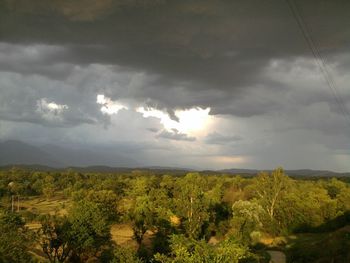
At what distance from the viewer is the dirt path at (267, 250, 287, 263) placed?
55.5m

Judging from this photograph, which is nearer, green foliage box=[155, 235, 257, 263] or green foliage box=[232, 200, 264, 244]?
green foliage box=[155, 235, 257, 263]

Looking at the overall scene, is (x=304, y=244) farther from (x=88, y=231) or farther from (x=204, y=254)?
(x=204, y=254)

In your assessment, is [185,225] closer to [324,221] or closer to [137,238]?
[137,238]

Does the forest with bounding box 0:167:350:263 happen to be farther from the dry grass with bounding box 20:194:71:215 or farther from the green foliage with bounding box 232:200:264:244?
the dry grass with bounding box 20:194:71:215

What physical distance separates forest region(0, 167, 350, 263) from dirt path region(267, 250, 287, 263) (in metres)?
0.83

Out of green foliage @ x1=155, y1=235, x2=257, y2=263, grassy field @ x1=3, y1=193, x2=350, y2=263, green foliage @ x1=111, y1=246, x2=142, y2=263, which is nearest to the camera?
green foliage @ x1=155, y1=235, x2=257, y2=263

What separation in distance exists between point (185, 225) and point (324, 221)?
33.5m

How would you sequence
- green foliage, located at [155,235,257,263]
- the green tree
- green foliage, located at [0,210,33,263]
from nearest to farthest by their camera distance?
green foliage, located at [155,235,257,263]
green foliage, located at [0,210,33,263]
the green tree

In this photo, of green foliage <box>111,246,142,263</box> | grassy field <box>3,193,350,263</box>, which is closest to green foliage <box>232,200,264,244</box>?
grassy field <box>3,193,350,263</box>

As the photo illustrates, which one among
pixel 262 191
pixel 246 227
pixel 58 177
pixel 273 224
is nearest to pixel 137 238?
pixel 246 227

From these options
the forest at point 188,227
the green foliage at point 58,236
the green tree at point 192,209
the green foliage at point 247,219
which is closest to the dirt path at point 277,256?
the forest at point 188,227

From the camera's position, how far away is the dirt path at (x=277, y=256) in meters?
55.5

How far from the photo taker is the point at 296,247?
61.4 metres

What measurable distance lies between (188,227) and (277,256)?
1720 cm
